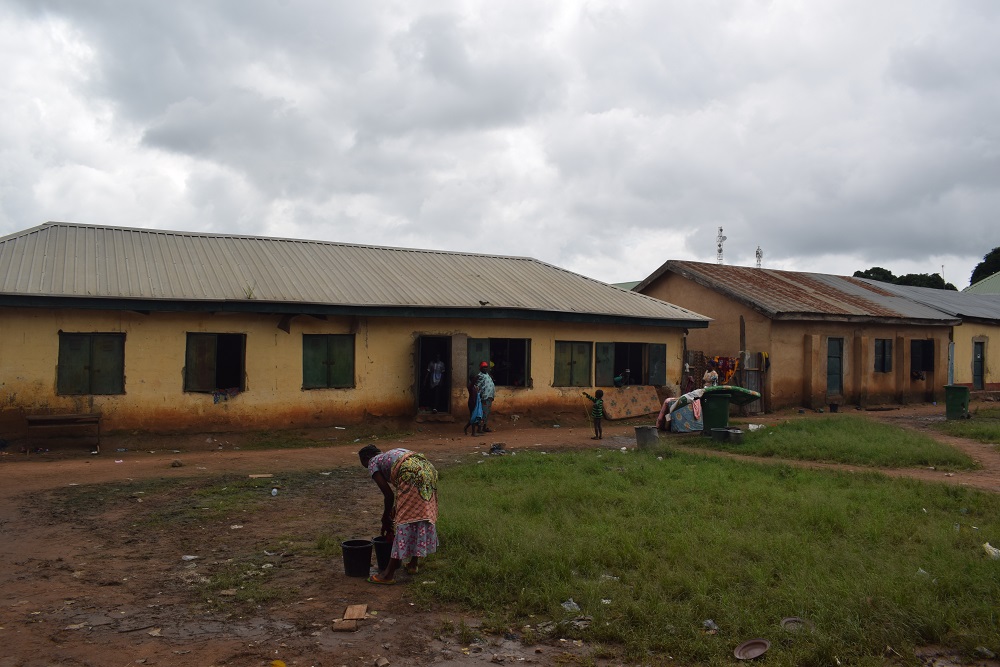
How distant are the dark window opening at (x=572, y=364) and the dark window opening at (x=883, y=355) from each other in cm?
1103

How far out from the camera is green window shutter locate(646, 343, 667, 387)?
2045 cm

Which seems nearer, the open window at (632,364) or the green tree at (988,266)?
the open window at (632,364)

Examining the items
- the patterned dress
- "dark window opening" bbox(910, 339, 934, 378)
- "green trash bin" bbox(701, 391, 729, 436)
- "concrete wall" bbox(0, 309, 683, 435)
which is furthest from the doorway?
the patterned dress

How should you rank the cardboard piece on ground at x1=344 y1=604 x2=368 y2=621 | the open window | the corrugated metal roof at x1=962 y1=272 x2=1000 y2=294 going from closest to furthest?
the cardboard piece on ground at x1=344 y1=604 x2=368 y2=621 < the open window < the corrugated metal roof at x1=962 y1=272 x2=1000 y2=294

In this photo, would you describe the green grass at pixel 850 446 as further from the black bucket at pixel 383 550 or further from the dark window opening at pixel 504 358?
the black bucket at pixel 383 550

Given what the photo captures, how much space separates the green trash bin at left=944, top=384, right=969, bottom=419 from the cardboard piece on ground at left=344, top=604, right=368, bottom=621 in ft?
58.9

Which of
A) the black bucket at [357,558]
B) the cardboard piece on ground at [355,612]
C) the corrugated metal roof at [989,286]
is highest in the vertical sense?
the corrugated metal roof at [989,286]

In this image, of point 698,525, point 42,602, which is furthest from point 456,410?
point 42,602

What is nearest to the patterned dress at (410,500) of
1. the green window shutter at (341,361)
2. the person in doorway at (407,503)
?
the person in doorway at (407,503)

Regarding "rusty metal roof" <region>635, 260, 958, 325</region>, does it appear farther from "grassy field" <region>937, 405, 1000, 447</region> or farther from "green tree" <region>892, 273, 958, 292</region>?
"green tree" <region>892, 273, 958, 292</region>

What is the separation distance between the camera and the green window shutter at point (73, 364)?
554 inches

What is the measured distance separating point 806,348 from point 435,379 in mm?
11679

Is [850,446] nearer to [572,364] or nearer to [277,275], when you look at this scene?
[572,364]

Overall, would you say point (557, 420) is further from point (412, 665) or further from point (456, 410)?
point (412, 665)
